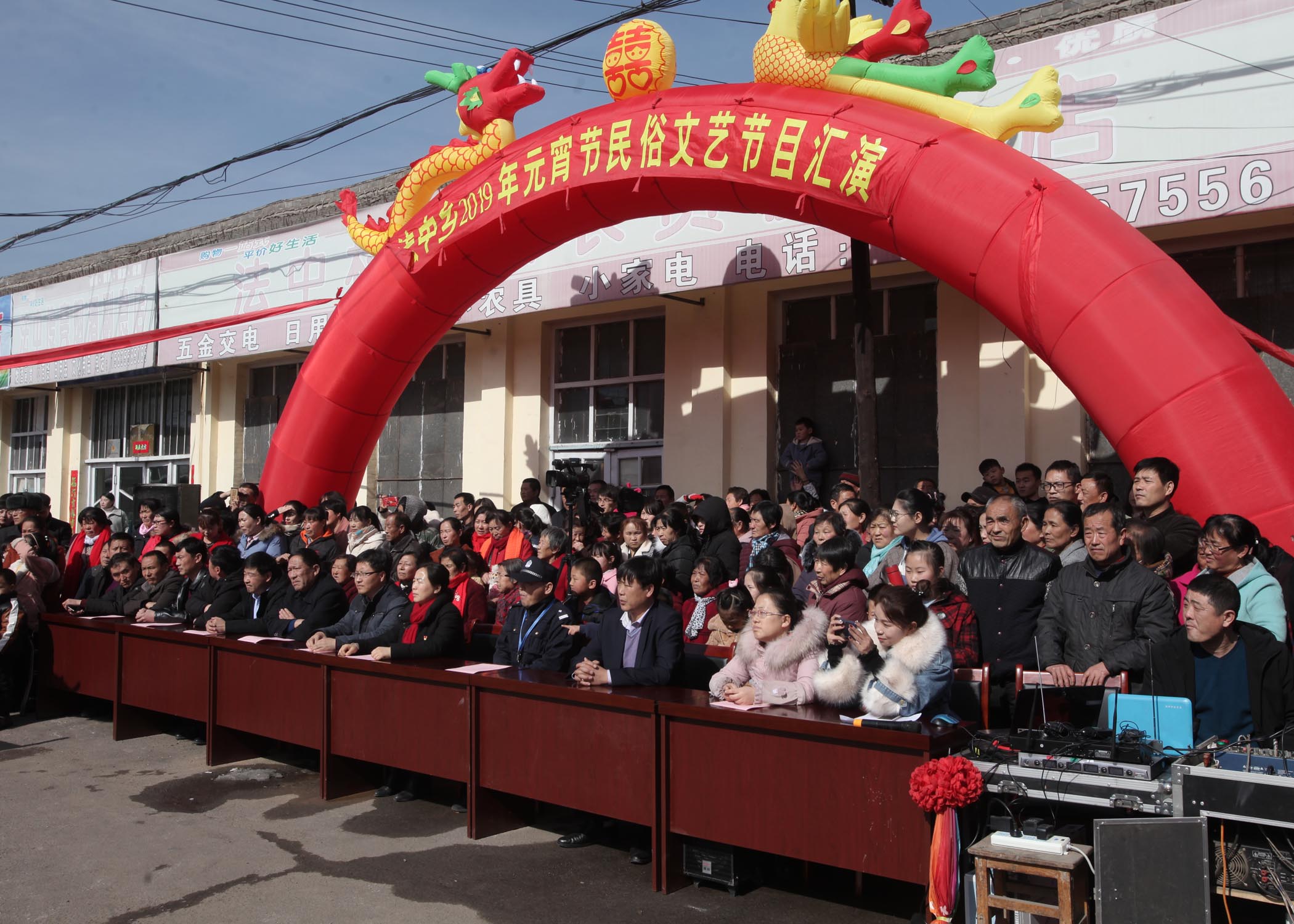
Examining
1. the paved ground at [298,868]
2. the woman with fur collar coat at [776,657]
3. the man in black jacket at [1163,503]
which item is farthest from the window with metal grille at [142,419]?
the man in black jacket at [1163,503]

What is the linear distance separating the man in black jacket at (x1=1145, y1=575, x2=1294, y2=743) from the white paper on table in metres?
2.98

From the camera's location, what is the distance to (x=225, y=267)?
14.3m

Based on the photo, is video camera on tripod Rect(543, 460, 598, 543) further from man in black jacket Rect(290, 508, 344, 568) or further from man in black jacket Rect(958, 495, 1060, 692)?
man in black jacket Rect(958, 495, 1060, 692)

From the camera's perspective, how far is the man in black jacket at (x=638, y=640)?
490cm

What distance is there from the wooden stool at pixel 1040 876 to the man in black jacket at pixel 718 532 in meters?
3.78

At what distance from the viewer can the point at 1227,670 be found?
3.88 metres

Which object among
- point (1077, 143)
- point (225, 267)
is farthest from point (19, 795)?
point (225, 267)

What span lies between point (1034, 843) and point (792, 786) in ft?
2.88

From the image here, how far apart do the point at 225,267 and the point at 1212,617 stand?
1334cm

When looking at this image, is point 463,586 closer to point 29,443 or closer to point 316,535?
point 316,535

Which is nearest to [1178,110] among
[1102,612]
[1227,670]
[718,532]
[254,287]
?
[718,532]

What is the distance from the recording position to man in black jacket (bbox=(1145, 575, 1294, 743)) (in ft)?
12.4

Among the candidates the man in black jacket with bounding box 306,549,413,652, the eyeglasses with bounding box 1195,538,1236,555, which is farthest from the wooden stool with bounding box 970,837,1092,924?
→ the man in black jacket with bounding box 306,549,413,652

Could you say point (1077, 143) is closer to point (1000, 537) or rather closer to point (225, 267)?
point (1000, 537)
